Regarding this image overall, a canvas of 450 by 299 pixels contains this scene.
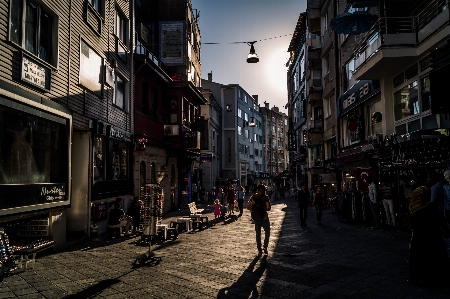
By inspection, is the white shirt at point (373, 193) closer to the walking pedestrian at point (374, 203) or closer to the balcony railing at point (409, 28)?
the walking pedestrian at point (374, 203)

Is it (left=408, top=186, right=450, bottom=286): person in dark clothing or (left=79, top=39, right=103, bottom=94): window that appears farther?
(left=79, top=39, right=103, bottom=94): window

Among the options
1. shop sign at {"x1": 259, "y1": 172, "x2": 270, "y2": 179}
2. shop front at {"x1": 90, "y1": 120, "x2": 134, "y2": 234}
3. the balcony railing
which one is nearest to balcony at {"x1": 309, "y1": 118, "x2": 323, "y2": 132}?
the balcony railing

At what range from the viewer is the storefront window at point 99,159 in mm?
14594

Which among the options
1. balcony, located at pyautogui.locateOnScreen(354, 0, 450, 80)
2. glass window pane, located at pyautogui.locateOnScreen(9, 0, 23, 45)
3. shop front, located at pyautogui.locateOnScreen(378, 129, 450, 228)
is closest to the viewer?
glass window pane, located at pyautogui.locateOnScreen(9, 0, 23, 45)

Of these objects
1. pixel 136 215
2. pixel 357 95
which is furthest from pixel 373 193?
pixel 136 215

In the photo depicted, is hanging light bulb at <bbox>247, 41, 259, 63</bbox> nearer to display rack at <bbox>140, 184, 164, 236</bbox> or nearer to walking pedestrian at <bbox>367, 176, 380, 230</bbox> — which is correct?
walking pedestrian at <bbox>367, 176, 380, 230</bbox>

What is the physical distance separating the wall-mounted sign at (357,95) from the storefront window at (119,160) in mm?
12078

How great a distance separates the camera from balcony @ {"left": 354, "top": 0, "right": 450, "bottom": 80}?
12914 millimetres

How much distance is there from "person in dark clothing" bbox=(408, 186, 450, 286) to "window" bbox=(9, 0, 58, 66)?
9708mm

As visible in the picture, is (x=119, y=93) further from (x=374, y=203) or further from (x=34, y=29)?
(x=374, y=203)

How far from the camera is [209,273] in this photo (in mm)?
8109

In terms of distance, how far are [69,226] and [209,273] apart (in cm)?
760

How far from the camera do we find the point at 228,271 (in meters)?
8.28

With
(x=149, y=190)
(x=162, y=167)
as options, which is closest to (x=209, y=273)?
(x=149, y=190)
